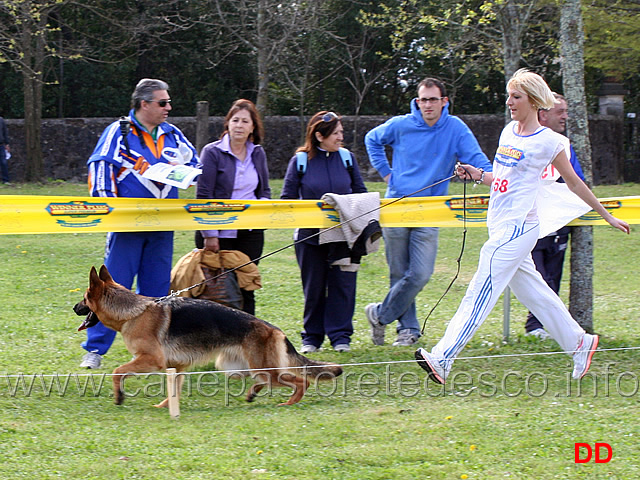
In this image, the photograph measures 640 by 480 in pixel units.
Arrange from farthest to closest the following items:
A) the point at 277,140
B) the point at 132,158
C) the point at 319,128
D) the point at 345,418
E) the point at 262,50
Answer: the point at 277,140 → the point at 262,50 → the point at 319,128 → the point at 132,158 → the point at 345,418

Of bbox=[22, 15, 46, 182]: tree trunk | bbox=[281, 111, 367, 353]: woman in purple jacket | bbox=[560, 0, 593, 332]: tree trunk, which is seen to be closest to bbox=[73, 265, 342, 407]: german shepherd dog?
bbox=[281, 111, 367, 353]: woman in purple jacket

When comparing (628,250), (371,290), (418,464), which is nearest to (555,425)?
(418,464)

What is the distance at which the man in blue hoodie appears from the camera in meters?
7.01

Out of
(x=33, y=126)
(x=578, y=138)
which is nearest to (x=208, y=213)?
(x=578, y=138)

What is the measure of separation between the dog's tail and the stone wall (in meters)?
17.7

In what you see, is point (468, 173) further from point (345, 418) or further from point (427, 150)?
point (345, 418)

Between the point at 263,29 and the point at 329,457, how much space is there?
51.4ft

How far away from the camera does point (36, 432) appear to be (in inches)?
189

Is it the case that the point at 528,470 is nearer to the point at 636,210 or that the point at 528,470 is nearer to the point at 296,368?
the point at 296,368

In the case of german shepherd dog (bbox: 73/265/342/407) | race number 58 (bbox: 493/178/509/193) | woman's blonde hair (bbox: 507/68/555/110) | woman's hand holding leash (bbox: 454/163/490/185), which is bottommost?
german shepherd dog (bbox: 73/265/342/407)

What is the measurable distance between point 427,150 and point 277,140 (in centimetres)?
1739

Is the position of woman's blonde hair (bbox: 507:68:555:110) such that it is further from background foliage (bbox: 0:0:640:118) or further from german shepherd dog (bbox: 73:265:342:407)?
background foliage (bbox: 0:0:640:118)

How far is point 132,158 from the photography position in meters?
6.17

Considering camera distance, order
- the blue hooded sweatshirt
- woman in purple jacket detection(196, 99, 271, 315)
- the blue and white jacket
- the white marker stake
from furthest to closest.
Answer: the blue hooded sweatshirt < woman in purple jacket detection(196, 99, 271, 315) < the blue and white jacket < the white marker stake
